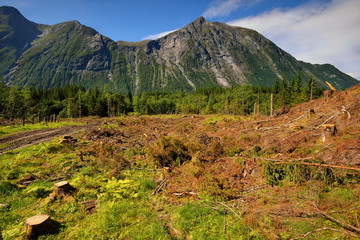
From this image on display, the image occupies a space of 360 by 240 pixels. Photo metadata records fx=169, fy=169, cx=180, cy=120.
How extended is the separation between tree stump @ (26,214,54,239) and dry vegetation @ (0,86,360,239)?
0.70 ft

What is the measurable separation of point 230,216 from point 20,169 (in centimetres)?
1118

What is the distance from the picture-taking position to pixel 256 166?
8352mm

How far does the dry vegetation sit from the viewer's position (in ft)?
16.2

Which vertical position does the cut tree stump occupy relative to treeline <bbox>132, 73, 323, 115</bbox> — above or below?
below

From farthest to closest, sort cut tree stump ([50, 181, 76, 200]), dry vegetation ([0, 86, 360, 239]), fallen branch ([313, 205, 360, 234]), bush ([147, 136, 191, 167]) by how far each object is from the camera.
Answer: bush ([147, 136, 191, 167]), cut tree stump ([50, 181, 76, 200]), dry vegetation ([0, 86, 360, 239]), fallen branch ([313, 205, 360, 234])

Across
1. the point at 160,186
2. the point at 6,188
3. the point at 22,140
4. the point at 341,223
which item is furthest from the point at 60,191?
the point at 22,140

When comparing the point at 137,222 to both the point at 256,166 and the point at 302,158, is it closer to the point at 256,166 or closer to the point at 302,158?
the point at 256,166

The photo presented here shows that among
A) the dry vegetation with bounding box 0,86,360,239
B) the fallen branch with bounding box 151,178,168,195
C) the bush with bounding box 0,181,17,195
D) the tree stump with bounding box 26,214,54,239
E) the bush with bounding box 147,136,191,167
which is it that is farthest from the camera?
the bush with bounding box 147,136,191,167

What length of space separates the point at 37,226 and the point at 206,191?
5.60 m

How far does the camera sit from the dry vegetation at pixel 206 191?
4938 millimetres

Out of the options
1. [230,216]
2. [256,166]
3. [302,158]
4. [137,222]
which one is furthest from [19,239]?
[302,158]

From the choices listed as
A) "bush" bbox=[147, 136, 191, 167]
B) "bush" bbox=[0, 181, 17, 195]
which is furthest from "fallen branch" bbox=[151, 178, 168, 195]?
"bush" bbox=[0, 181, 17, 195]

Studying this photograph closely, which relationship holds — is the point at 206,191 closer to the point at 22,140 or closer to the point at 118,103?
the point at 22,140

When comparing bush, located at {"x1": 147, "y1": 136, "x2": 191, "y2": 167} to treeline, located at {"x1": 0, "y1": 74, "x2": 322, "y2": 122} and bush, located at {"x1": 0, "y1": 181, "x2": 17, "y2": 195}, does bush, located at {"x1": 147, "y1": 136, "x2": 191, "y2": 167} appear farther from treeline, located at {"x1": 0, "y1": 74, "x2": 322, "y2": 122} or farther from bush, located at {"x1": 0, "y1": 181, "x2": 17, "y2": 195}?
treeline, located at {"x1": 0, "y1": 74, "x2": 322, "y2": 122}
